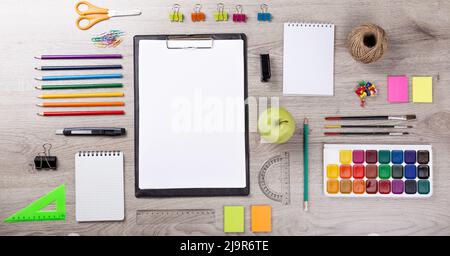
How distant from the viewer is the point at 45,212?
1.28 meters

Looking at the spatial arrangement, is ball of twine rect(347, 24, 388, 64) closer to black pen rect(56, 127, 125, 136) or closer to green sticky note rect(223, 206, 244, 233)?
green sticky note rect(223, 206, 244, 233)

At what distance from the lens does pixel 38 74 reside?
128 cm

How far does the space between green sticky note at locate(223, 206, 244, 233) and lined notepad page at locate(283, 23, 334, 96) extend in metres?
0.40

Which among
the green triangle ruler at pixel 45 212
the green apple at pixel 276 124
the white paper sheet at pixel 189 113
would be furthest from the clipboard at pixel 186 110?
the green triangle ruler at pixel 45 212

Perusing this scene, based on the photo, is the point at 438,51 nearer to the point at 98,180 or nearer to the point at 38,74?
the point at 98,180

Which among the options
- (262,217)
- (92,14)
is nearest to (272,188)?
(262,217)

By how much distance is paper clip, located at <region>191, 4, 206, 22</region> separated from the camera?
127cm

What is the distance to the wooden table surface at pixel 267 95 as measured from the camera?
4.20 ft

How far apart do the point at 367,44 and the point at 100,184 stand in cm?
92

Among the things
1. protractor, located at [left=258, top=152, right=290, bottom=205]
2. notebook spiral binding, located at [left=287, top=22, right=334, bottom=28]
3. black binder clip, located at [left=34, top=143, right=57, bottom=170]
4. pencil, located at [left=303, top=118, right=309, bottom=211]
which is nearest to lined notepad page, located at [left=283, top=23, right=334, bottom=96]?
notebook spiral binding, located at [left=287, top=22, right=334, bottom=28]

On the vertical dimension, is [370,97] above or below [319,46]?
below

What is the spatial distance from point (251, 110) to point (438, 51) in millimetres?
612

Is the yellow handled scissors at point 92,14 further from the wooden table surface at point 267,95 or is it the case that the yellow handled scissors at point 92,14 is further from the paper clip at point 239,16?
the paper clip at point 239,16
